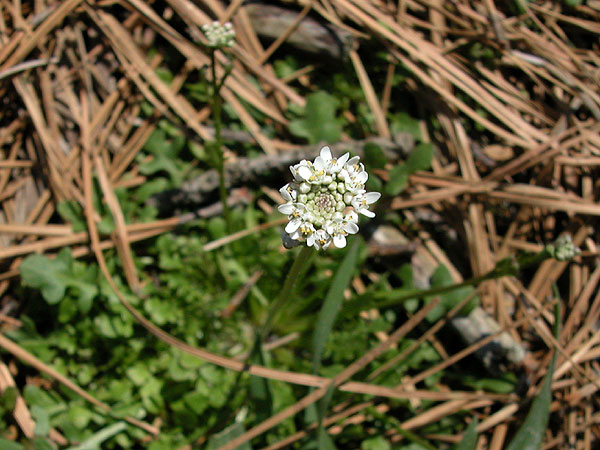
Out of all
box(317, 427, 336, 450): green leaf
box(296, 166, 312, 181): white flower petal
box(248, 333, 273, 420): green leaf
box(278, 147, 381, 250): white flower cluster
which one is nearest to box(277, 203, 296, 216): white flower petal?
box(278, 147, 381, 250): white flower cluster

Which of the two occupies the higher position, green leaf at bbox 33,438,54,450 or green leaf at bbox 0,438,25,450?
green leaf at bbox 0,438,25,450

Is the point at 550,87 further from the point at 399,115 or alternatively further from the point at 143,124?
the point at 143,124

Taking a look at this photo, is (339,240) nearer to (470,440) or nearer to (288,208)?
(288,208)

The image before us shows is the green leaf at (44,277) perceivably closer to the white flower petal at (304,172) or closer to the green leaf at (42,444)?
the green leaf at (42,444)

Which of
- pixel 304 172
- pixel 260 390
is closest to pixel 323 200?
pixel 304 172

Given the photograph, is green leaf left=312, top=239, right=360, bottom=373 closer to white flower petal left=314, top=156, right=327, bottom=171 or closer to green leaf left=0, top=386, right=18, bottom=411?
white flower petal left=314, top=156, right=327, bottom=171
